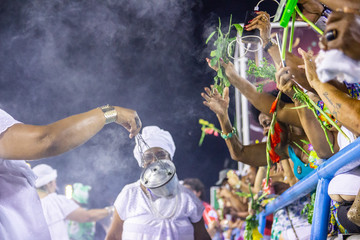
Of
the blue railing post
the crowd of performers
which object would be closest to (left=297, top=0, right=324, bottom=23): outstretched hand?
the crowd of performers

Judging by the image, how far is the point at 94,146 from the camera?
4410 mm

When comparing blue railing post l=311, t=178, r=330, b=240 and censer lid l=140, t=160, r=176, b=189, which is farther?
censer lid l=140, t=160, r=176, b=189

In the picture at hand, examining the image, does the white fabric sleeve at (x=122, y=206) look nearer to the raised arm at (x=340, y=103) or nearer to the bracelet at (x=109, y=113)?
the bracelet at (x=109, y=113)

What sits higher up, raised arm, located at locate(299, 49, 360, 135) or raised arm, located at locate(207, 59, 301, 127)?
raised arm, located at locate(207, 59, 301, 127)

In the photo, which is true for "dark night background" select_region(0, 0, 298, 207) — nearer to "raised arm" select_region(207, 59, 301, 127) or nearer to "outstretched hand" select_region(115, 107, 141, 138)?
"raised arm" select_region(207, 59, 301, 127)

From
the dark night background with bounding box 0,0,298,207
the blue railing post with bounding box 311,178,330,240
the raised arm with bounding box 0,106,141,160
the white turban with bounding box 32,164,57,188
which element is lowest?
the blue railing post with bounding box 311,178,330,240

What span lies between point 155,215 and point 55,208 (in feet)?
6.78

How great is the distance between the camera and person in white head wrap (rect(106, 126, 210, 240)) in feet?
10.3

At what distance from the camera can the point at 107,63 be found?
3.98 metres

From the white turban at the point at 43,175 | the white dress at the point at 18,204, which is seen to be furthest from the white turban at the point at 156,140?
the white turban at the point at 43,175

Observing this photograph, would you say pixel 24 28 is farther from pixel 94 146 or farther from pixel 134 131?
pixel 134 131

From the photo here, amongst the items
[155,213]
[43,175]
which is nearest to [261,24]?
[155,213]

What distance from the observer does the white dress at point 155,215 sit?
3123mm

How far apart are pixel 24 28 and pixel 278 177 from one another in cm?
280
